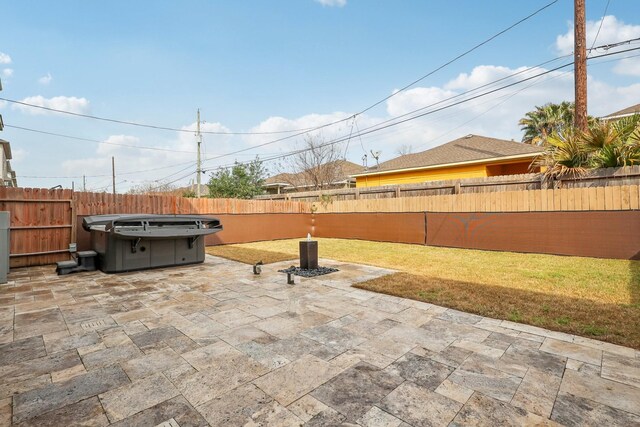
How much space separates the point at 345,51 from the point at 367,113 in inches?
97.1

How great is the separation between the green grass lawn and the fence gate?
4008mm

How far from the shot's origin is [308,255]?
5.79 m

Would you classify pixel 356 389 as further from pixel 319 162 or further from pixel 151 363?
pixel 319 162

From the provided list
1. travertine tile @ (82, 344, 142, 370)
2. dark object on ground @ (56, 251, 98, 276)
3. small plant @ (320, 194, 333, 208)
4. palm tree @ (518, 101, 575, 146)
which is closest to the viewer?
travertine tile @ (82, 344, 142, 370)

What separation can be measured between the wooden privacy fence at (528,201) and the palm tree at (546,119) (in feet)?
46.6

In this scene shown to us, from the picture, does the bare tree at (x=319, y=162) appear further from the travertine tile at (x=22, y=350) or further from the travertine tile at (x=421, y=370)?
the travertine tile at (x=421, y=370)

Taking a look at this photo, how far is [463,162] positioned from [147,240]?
1141 cm

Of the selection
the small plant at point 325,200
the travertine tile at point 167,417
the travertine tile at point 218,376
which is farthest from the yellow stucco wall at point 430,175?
the travertine tile at point 167,417

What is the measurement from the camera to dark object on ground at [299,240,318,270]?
18.9ft

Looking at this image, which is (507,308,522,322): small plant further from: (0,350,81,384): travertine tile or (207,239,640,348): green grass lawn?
(0,350,81,384): travertine tile

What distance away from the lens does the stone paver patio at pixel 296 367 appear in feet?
5.26

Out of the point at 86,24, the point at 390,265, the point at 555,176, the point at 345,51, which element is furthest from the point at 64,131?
the point at 555,176

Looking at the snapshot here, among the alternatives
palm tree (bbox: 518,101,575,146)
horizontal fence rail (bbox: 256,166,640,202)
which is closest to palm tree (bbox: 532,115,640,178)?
horizontal fence rail (bbox: 256,166,640,202)

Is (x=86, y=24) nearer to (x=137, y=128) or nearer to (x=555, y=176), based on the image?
(x=137, y=128)
